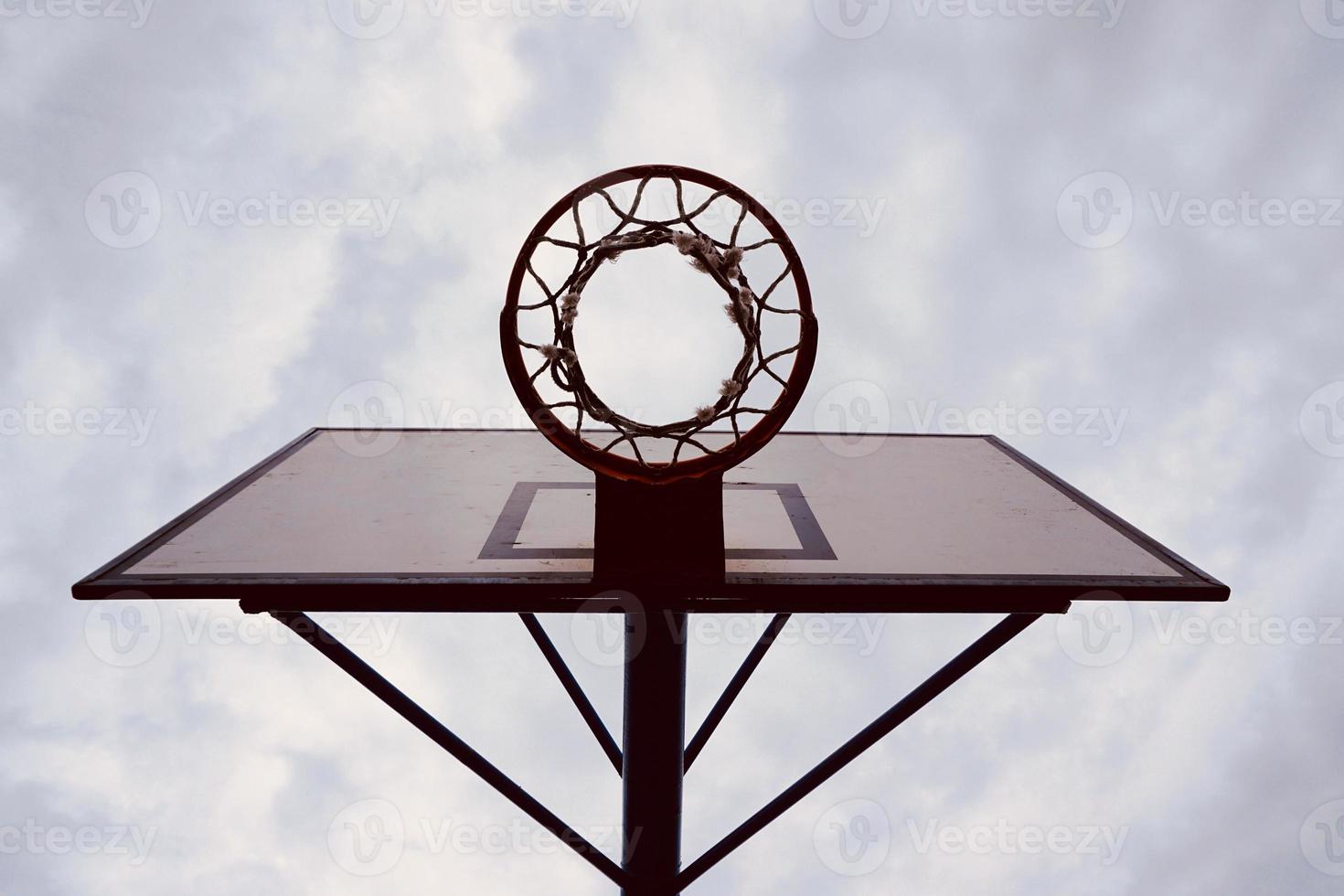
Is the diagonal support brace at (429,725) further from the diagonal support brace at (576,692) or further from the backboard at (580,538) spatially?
the diagonal support brace at (576,692)

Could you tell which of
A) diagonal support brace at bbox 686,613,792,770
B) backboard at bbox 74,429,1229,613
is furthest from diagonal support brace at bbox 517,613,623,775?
backboard at bbox 74,429,1229,613

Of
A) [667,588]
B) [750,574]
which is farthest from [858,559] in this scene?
[667,588]

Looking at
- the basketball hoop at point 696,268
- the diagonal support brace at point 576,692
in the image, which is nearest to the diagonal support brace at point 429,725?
the diagonal support brace at point 576,692

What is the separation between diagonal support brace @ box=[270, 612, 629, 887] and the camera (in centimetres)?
237

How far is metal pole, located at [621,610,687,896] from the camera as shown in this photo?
2.62 metres

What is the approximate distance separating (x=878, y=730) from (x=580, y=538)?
127cm

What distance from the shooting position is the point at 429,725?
2.58 metres

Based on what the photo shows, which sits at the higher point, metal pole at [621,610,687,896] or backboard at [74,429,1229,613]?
backboard at [74,429,1229,613]

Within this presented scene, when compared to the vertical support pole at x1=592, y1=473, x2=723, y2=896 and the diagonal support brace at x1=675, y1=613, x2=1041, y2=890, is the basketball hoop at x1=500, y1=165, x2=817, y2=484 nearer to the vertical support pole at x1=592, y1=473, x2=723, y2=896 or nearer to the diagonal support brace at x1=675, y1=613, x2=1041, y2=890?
the vertical support pole at x1=592, y1=473, x2=723, y2=896

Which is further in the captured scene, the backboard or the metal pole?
the metal pole

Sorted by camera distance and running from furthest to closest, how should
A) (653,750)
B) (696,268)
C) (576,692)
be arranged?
(576,692)
(653,750)
(696,268)

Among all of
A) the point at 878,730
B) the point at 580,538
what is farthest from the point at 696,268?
the point at 878,730

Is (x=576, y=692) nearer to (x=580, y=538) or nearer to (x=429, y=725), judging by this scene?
(x=429, y=725)

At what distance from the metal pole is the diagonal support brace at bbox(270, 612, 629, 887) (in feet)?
0.52
